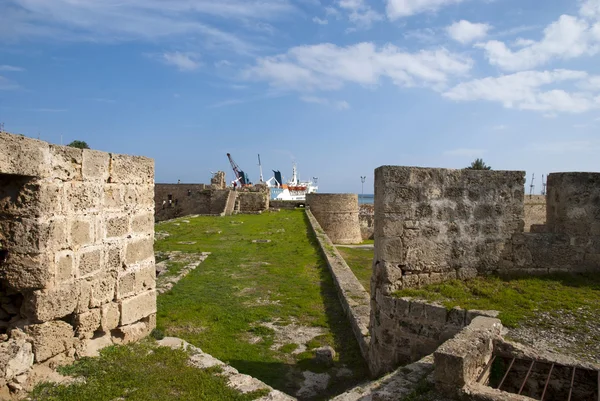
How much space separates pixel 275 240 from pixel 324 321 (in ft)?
31.5

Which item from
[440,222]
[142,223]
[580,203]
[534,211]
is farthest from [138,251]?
[534,211]

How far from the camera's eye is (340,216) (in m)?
30.0

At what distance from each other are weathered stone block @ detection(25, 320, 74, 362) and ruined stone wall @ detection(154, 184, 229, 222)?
2710cm

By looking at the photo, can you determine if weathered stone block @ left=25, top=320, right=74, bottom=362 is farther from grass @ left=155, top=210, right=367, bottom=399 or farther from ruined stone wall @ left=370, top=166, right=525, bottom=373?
ruined stone wall @ left=370, top=166, right=525, bottom=373

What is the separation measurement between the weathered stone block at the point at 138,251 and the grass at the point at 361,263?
31.5ft

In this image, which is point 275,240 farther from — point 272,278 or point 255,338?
point 255,338

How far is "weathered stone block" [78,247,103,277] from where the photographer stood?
180 inches

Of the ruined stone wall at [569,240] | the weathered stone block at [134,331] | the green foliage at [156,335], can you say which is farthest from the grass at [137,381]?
the ruined stone wall at [569,240]

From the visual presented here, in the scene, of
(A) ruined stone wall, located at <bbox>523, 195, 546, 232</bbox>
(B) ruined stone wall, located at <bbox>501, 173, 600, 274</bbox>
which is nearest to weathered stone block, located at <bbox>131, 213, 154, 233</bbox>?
(B) ruined stone wall, located at <bbox>501, 173, 600, 274</bbox>

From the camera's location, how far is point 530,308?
510cm

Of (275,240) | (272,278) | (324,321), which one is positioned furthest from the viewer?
(275,240)

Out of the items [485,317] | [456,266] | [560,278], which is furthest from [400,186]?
[560,278]

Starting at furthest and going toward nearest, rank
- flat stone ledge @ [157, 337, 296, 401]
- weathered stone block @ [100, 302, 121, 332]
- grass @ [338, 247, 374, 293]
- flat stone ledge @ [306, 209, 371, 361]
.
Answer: grass @ [338, 247, 374, 293] < flat stone ledge @ [306, 209, 371, 361] < weathered stone block @ [100, 302, 121, 332] < flat stone ledge @ [157, 337, 296, 401]

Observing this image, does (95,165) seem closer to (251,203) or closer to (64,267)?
(64,267)
